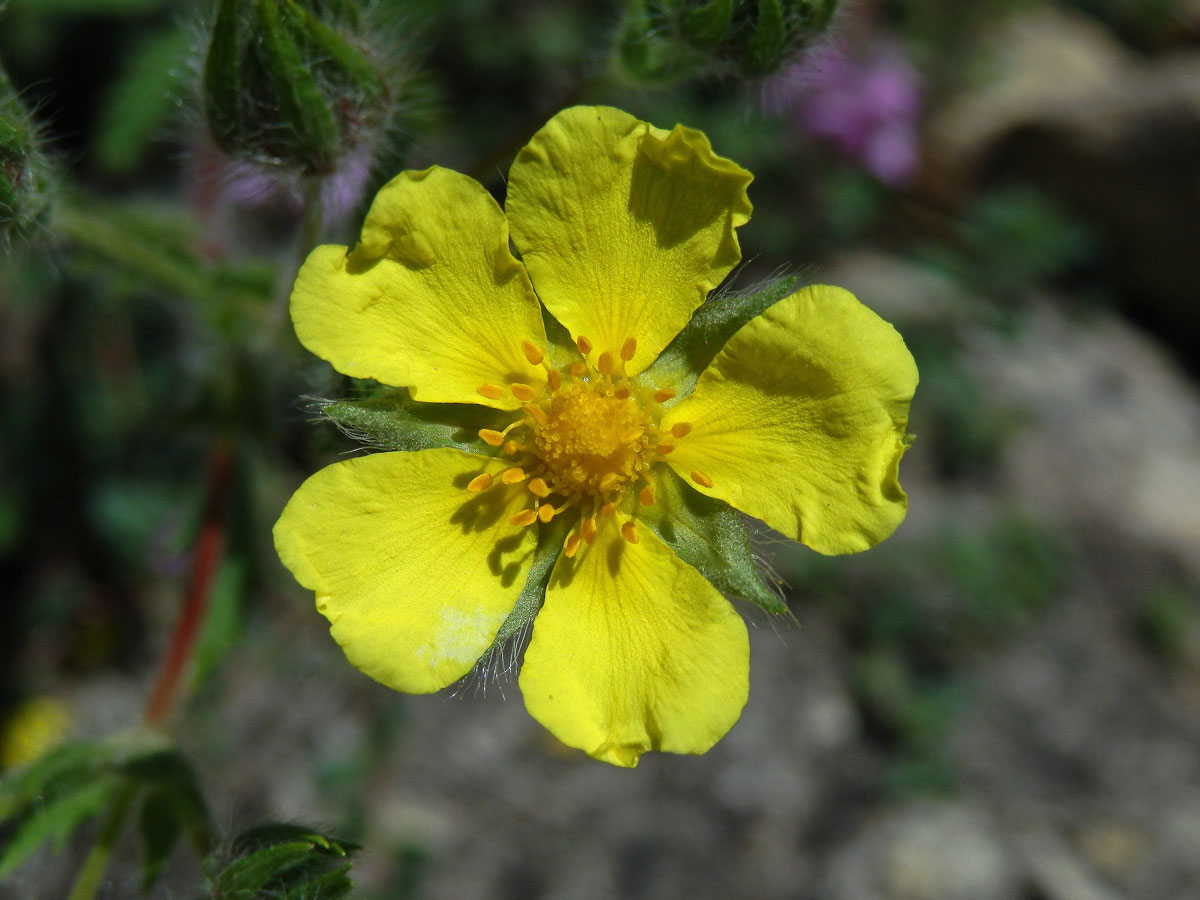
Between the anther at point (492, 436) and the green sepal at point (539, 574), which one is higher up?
the anther at point (492, 436)

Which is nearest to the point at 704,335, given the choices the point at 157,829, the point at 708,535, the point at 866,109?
the point at 708,535

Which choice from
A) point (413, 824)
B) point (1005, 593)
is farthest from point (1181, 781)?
point (413, 824)

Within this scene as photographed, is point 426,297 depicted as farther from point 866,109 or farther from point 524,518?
point 866,109

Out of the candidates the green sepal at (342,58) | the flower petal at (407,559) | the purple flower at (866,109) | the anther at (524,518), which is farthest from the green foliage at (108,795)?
the purple flower at (866,109)

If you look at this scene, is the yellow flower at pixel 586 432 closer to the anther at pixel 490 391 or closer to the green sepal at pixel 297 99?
the anther at pixel 490 391

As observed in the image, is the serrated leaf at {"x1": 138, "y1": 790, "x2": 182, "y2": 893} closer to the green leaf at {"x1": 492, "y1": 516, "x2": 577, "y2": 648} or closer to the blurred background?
the blurred background

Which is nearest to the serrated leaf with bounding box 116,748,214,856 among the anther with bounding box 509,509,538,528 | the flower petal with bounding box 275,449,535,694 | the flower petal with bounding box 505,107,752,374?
the flower petal with bounding box 275,449,535,694
